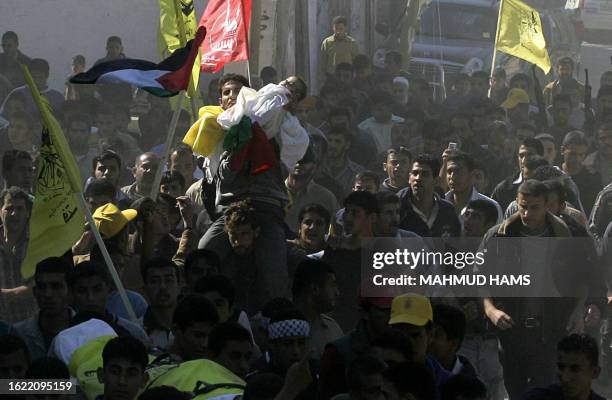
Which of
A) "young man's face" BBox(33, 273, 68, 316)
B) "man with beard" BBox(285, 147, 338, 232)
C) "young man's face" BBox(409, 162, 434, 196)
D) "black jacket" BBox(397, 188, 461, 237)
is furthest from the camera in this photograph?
"man with beard" BBox(285, 147, 338, 232)

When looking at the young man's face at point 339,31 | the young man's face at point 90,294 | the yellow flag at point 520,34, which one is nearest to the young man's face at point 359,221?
the young man's face at point 90,294

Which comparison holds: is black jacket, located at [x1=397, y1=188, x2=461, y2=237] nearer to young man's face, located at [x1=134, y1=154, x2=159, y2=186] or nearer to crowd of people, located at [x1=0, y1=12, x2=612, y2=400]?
crowd of people, located at [x1=0, y1=12, x2=612, y2=400]

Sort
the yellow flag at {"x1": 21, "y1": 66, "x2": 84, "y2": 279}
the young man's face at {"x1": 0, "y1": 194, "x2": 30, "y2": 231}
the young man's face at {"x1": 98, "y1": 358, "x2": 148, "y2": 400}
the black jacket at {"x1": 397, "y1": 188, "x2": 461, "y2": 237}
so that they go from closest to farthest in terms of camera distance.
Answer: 1. the young man's face at {"x1": 98, "y1": 358, "x2": 148, "y2": 400}
2. the yellow flag at {"x1": 21, "y1": 66, "x2": 84, "y2": 279}
3. the young man's face at {"x1": 0, "y1": 194, "x2": 30, "y2": 231}
4. the black jacket at {"x1": 397, "y1": 188, "x2": 461, "y2": 237}

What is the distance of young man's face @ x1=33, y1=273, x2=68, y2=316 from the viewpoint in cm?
1023

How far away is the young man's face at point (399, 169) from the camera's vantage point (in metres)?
14.7

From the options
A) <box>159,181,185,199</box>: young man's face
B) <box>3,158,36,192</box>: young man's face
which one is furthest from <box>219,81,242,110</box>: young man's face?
<box>3,158,36,192</box>: young man's face

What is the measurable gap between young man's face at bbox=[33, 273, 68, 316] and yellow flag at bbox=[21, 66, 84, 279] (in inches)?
5.5

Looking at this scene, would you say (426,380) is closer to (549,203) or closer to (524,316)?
(524,316)

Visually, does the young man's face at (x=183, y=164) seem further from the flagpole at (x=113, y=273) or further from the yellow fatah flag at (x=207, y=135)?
the flagpole at (x=113, y=273)

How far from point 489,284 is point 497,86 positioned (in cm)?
903

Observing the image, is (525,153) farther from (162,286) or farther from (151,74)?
(162,286)

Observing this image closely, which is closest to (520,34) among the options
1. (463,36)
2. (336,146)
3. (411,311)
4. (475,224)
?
(336,146)

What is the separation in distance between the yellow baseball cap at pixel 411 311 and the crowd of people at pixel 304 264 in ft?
0.05

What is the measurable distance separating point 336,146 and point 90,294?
578cm
